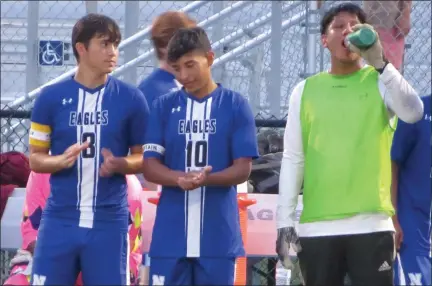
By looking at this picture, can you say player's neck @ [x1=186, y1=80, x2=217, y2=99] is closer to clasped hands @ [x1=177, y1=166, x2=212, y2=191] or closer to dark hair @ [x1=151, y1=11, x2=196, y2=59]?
clasped hands @ [x1=177, y1=166, x2=212, y2=191]

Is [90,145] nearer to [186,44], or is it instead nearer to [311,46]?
[186,44]

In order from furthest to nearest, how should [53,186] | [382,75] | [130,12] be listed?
[130,12] → [53,186] → [382,75]

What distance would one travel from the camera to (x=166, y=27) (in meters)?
6.64

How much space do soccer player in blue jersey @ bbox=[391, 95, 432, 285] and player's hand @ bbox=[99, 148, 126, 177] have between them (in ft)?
4.16

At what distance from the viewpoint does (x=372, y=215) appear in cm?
559

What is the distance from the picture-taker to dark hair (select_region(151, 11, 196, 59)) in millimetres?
6641

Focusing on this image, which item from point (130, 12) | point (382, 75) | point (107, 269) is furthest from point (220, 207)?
point (130, 12)

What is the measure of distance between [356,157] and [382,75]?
38 cm

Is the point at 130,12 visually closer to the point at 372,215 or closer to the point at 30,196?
the point at 30,196

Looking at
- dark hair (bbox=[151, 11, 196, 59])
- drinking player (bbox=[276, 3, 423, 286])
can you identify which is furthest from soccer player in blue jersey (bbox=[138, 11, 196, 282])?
drinking player (bbox=[276, 3, 423, 286])

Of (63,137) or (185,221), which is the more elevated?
(63,137)

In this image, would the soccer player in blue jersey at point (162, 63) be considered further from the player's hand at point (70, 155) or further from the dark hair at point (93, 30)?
the player's hand at point (70, 155)

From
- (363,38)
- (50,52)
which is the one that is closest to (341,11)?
(363,38)

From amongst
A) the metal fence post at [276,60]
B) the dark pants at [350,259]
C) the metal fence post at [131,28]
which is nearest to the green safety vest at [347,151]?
the dark pants at [350,259]
